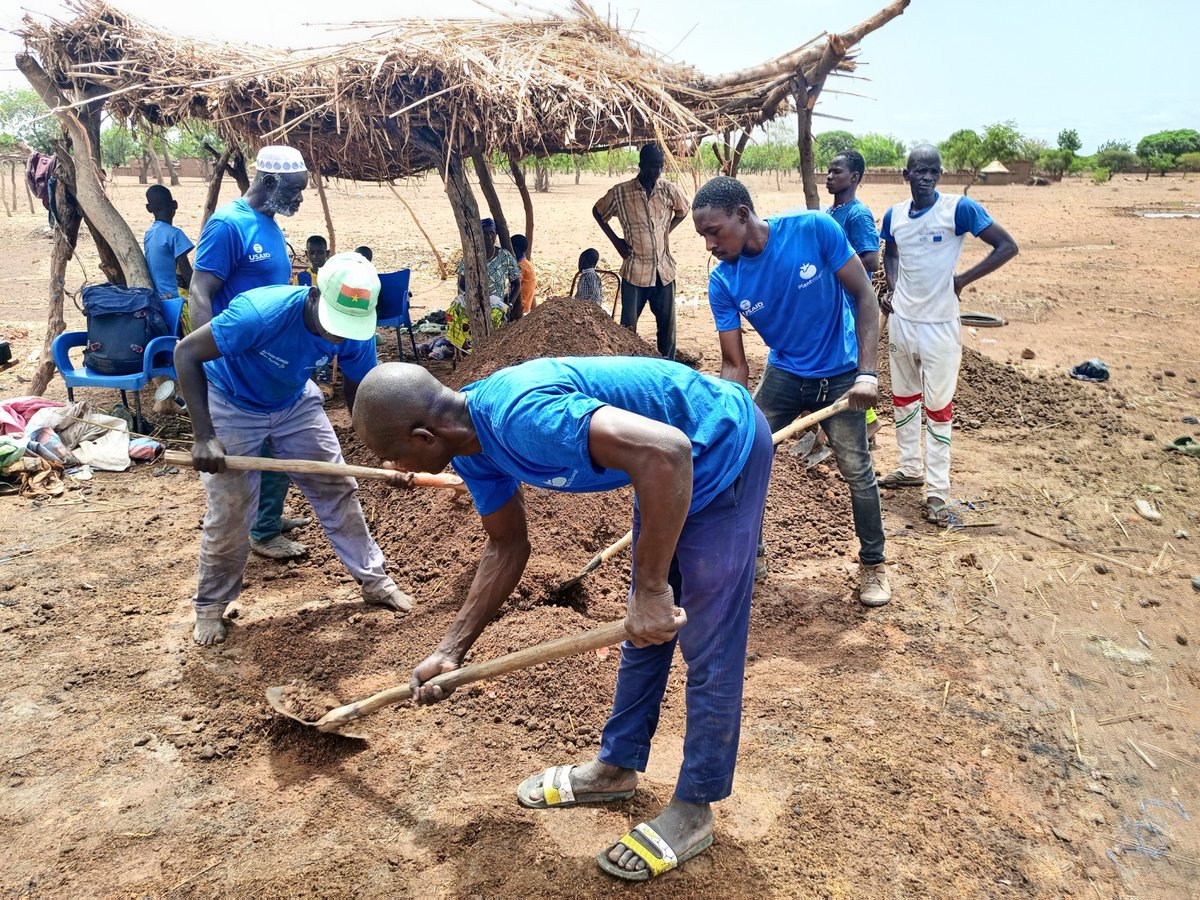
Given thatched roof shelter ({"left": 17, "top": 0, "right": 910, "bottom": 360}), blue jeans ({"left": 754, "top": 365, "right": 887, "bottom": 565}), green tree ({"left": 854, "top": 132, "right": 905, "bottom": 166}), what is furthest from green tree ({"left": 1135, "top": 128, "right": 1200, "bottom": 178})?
blue jeans ({"left": 754, "top": 365, "right": 887, "bottom": 565})

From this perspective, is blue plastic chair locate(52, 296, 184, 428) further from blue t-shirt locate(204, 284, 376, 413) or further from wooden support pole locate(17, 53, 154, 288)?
blue t-shirt locate(204, 284, 376, 413)

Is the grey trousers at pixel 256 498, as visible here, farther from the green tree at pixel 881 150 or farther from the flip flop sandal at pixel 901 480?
the green tree at pixel 881 150

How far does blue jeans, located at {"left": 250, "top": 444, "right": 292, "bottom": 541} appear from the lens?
4.27 meters

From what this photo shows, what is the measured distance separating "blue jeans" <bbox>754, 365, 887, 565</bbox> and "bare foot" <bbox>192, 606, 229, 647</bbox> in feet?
8.34

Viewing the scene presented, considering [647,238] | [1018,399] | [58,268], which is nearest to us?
[1018,399]

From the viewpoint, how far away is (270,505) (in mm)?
4293

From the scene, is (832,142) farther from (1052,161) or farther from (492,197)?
(492,197)

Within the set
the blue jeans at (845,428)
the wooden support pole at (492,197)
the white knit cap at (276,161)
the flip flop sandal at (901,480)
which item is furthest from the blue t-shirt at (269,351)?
the wooden support pole at (492,197)

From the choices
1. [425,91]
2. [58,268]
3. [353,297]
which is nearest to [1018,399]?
[425,91]

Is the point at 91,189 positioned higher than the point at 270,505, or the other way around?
the point at 91,189

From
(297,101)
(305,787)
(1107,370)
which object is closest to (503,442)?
(305,787)

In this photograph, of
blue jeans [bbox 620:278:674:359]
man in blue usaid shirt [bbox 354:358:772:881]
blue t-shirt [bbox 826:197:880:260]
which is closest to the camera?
man in blue usaid shirt [bbox 354:358:772:881]

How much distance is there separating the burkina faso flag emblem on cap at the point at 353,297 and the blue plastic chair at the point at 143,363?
324cm

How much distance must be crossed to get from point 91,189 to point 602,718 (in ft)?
19.6
